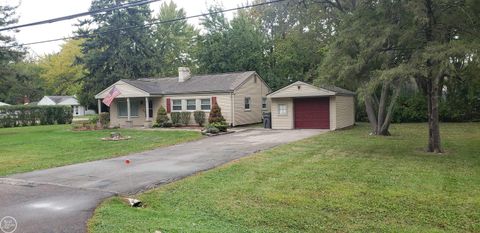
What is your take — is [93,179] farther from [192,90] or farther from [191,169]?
[192,90]

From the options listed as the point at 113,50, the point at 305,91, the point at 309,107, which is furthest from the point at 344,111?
the point at 113,50

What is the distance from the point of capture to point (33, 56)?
71000 mm

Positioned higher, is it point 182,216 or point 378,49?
point 378,49

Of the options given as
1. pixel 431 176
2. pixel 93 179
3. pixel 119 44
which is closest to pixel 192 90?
pixel 119 44

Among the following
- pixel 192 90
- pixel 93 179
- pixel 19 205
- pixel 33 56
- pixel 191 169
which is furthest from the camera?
pixel 33 56

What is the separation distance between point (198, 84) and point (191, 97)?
1.48 metres

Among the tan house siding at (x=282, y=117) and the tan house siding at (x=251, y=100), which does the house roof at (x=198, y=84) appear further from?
the tan house siding at (x=282, y=117)

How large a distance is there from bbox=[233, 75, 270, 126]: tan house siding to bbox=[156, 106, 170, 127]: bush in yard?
4895mm

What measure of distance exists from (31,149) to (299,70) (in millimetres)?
22460

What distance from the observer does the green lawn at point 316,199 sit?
540cm

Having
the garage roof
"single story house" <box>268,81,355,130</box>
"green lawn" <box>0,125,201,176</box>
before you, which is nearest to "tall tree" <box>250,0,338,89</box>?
the garage roof

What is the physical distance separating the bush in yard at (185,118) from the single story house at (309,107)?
5.96 m

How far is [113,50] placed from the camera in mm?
36344

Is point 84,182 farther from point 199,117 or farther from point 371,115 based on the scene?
point 199,117
